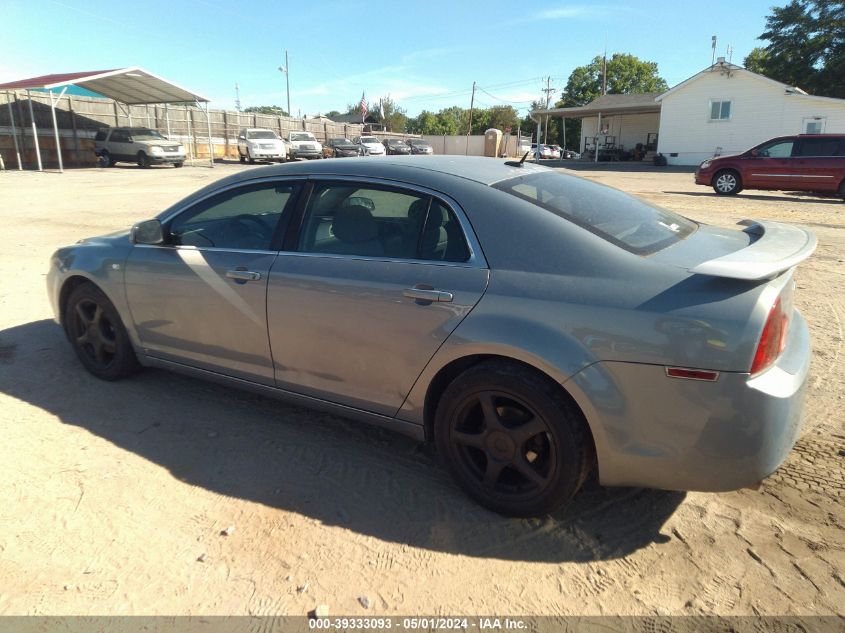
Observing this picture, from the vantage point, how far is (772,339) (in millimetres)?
2215

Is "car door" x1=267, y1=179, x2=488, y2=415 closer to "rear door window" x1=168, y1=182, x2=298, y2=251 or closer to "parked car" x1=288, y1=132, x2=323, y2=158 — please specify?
"rear door window" x1=168, y1=182, x2=298, y2=251

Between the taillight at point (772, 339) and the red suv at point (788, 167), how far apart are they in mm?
16012

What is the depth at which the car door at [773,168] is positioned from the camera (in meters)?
15.6

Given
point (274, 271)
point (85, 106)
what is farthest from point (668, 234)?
point (85, 106)

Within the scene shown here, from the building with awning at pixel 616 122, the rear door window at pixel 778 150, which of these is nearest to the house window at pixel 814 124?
the building with awning at pixel 616 122

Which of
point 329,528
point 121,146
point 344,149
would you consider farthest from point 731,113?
point 329,528

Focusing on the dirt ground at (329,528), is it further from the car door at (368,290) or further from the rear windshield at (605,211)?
the rear windshield at (605,211)

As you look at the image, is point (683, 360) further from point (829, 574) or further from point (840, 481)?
point (840, 481)

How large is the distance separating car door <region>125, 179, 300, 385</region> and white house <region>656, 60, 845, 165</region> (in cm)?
3517

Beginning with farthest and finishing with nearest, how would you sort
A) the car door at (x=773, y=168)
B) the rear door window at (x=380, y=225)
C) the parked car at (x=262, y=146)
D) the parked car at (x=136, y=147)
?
the parked car at (x=262, y=146) < the parked car at (x=136, y=147) < the car door at (x=773, y=168) < the rear door window at (x=380, y=225)

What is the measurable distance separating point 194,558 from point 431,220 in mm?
1825

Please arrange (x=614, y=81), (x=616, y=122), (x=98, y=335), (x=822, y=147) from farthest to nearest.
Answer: (x=614, y=81), (x=616, y=122), (x=822, y=147), (x=98, y=335)

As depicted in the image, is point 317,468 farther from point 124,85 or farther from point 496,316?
point 124,85

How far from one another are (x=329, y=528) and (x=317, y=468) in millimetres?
491
